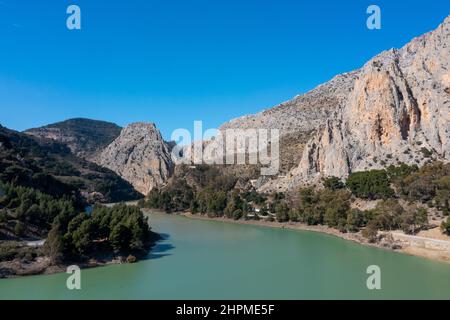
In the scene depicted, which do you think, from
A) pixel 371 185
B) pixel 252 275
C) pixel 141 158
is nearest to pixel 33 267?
pixel 252 275

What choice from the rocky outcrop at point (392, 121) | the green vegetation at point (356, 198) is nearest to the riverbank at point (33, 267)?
the green vegetation at point (356, 198)

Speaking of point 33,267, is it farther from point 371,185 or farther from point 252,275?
point 371,185

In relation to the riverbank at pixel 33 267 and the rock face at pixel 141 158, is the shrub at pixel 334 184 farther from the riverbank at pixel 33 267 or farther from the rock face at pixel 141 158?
the rock face at pixel 141 158

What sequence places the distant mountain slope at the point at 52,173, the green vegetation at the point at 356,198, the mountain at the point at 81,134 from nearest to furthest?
the green vegetation at the point at 356,198, the distant mountain slope at the point at 52,173, the mountain at the point at 81,134

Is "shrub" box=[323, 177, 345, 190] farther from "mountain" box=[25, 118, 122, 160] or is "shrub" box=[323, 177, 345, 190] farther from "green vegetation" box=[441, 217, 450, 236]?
"mountain" box=[25, 118, 122, 160]

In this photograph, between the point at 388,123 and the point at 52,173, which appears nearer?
the point at 388,123

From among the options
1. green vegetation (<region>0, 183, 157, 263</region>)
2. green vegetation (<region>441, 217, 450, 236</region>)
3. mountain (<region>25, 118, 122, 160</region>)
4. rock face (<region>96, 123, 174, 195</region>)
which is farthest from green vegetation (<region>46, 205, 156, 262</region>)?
Result: mountain (<region>25, 118, 122, 160</region>)
